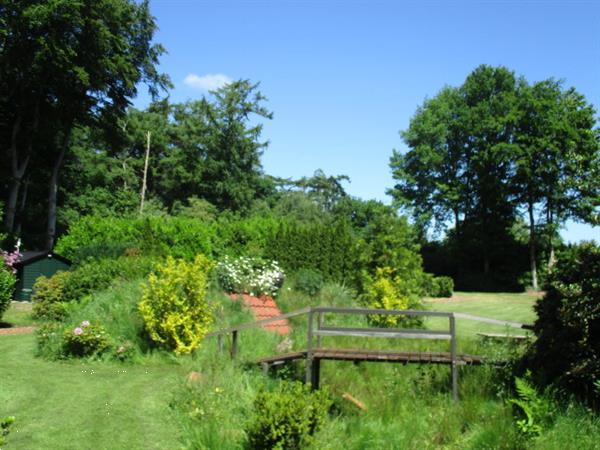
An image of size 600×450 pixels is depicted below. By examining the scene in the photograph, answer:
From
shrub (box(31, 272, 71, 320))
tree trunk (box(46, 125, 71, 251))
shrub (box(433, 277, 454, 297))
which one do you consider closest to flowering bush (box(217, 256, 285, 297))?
shrub (box(31, 272, 71, 320))

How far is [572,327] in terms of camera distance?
22.2 feet

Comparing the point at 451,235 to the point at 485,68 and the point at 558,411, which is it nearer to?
the point at 485,68

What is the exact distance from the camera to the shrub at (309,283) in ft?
53.3

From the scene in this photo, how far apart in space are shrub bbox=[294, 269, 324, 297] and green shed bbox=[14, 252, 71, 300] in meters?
8.05

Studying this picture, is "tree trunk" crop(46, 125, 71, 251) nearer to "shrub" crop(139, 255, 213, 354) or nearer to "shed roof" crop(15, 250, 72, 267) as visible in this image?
"shed roof" crop(15, 250, 72, 267)

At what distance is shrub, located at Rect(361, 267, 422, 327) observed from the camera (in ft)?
42.4

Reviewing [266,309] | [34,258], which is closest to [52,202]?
[34,258]

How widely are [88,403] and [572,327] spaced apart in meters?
6.20

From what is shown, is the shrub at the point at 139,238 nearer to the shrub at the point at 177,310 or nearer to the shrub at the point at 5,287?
the shrub at the point at 5,287

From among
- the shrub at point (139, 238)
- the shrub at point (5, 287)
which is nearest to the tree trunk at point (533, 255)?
the shrub at point (139, 238)

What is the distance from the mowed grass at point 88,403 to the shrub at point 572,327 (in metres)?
4.72

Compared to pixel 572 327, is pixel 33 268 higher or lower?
higher

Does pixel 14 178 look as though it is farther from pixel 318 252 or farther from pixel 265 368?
pixel 265 368

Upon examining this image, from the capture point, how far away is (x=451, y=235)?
40594 millimetres
